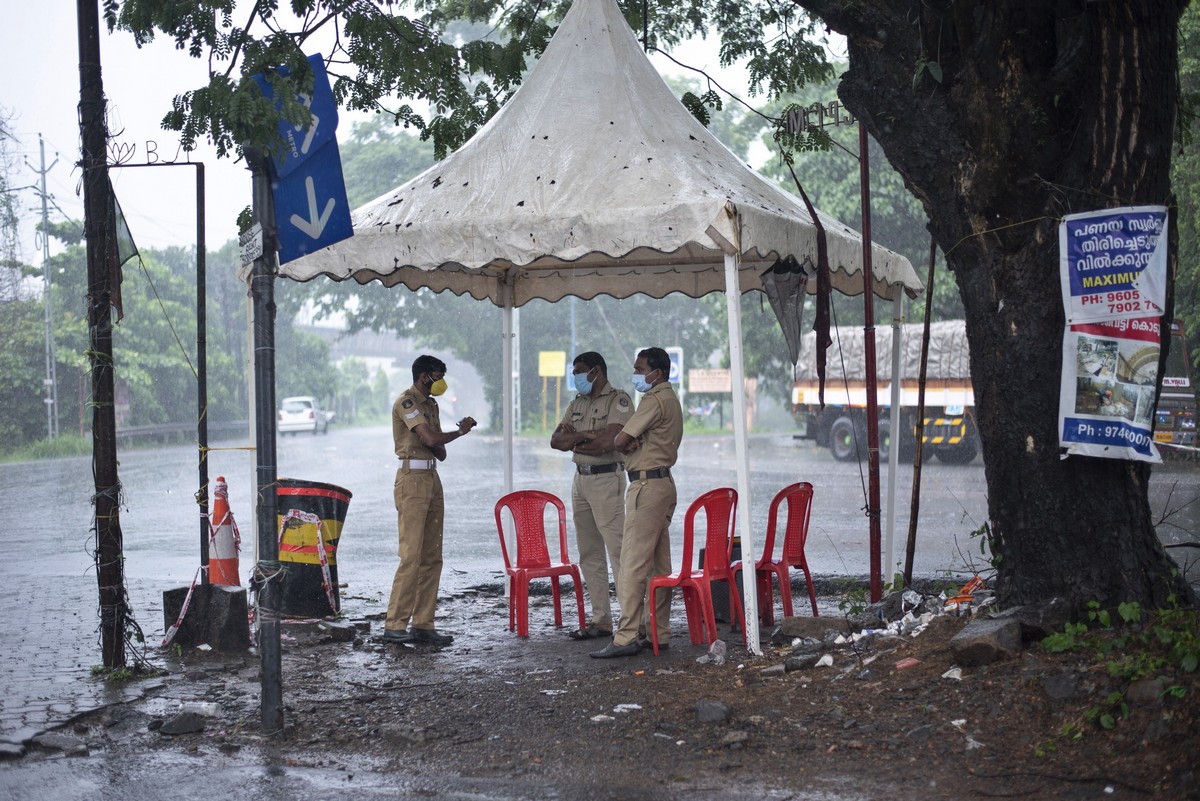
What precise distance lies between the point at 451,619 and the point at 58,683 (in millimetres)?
3137

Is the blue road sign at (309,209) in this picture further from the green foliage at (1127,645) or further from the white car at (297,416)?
the white car at (297,416)

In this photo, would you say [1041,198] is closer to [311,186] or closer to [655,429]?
[655,429]

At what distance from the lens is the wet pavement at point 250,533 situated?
6.92 meters

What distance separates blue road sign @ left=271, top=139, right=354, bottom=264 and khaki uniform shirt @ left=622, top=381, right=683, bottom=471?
2270 millimetres

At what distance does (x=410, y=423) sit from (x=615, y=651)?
6.80 feet

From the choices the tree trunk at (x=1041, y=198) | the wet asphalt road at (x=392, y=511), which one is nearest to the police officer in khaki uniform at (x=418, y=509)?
the wet asphalt road at (x=392, y=511)

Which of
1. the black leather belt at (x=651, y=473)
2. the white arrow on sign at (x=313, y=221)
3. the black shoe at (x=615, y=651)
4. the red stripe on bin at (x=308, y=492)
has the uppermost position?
the white arrow on sign at (x=313, y=221)

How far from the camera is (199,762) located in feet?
17.4

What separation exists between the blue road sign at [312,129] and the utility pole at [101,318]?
4.89 ft

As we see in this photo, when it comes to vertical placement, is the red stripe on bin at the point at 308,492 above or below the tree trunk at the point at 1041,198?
below

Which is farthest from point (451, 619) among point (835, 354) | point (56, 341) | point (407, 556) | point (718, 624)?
point (56, 341)

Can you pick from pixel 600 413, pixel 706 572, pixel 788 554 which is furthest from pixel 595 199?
pixel 788 554

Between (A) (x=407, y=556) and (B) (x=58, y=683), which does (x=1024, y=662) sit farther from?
(B) (x=58, y=683)

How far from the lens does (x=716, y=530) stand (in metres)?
7.70
